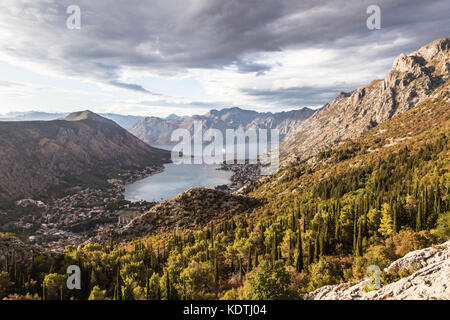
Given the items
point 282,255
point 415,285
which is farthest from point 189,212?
point 415,285

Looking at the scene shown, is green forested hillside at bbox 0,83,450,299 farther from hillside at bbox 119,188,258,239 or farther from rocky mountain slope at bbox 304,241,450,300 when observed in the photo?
hillside at bbox 119,188,258,239

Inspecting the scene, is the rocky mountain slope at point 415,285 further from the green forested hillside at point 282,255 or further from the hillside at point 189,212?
the hillside at point 189,212

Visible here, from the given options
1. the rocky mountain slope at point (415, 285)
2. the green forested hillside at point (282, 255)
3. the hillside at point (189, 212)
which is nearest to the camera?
the rocky mountain slope at point (415, 285)

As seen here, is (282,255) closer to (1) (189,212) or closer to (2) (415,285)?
(2) (415,285)

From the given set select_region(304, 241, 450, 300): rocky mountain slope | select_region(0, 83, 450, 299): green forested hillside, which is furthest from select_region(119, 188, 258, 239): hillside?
select_region(304, 241, 450, 300): rocky mountain slope

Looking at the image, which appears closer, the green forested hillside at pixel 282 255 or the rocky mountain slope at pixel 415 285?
the rocky mountain slope at pixel 415 285

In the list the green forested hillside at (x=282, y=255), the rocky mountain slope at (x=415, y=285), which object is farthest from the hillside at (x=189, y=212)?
the rocky mountain slope at (x=415, y=285)

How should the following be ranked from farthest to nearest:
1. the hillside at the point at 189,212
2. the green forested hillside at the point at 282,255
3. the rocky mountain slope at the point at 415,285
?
the hillside at the point at 189,212
the green forested hillside at the point at 282,255
the rocky mountain slope at the point at 415,285

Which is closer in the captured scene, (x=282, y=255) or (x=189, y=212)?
(x=282, y=255)
